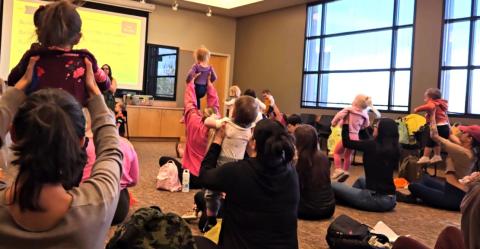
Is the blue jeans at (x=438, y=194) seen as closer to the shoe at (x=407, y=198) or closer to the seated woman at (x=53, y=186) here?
the shoe at (x=407, y=198)

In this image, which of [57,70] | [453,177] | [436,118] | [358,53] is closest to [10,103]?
[57,70]

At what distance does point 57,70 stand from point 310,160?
→ 7.95 feet

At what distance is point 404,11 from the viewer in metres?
8.13

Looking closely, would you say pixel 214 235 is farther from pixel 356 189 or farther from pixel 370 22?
pixel 370 22

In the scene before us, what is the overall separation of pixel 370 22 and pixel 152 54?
490cm

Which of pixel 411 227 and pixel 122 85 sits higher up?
pixel 122 85

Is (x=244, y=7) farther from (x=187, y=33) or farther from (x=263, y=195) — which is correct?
(x=263, y=195)

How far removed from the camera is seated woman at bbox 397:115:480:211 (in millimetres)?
4176

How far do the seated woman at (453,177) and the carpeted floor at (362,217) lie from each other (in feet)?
0.36

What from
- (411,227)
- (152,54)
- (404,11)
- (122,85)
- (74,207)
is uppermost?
(404,11)

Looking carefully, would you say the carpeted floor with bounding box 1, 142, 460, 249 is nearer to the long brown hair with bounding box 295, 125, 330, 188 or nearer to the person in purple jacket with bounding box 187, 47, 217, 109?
the long brown hair with bounding box 295, 125, 330, 188

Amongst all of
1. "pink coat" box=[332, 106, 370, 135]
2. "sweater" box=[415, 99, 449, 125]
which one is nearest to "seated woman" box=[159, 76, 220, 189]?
"pink coat" box=[332, 106, 370, 135]

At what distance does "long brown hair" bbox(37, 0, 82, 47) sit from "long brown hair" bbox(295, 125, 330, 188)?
2353mm

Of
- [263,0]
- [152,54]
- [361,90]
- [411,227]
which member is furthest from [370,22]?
[411,227]
